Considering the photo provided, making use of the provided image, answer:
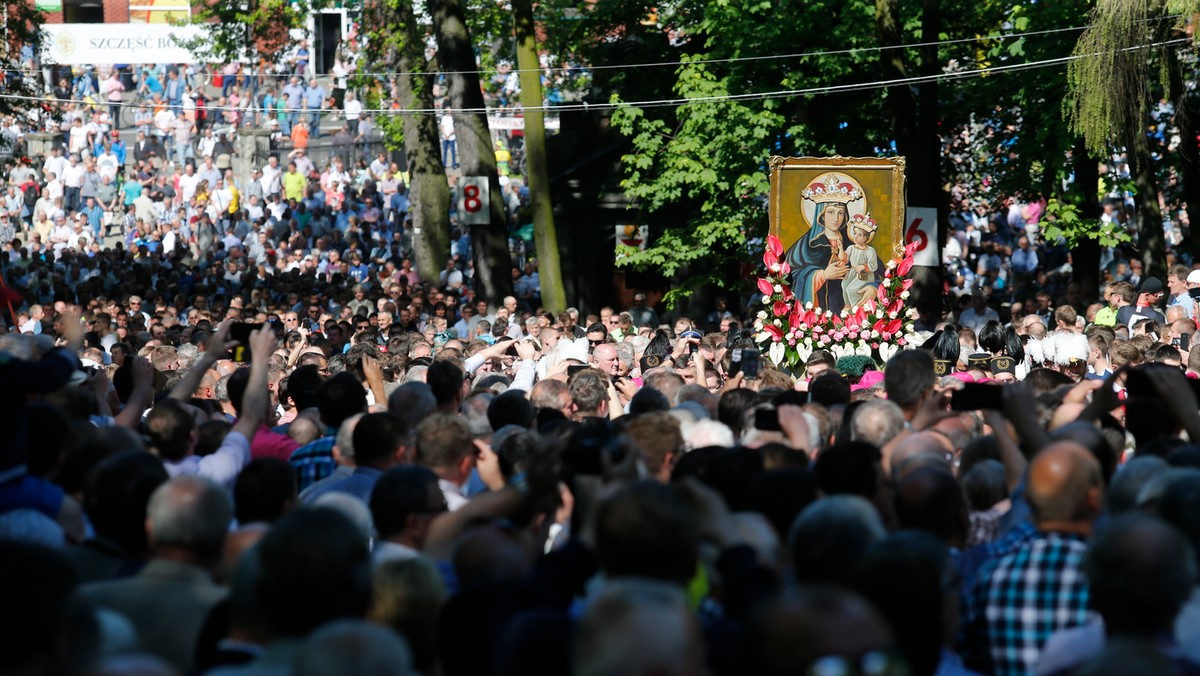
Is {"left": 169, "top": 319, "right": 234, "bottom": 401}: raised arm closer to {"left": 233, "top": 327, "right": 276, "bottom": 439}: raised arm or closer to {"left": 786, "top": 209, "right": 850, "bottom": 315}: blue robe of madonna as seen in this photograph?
{"left": 233, "top": 327, "right": 276, "bottom": 439}: raised arm

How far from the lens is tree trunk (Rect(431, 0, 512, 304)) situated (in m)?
26.2

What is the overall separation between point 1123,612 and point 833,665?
1.19m

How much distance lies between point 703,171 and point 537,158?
2.66m

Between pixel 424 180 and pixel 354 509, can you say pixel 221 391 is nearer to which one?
pixel 354 509

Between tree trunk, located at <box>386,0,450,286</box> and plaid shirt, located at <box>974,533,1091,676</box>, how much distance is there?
75.8ft

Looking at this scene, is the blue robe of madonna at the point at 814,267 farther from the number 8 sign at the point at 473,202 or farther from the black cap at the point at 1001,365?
the number 8 sign at the point at 473,202

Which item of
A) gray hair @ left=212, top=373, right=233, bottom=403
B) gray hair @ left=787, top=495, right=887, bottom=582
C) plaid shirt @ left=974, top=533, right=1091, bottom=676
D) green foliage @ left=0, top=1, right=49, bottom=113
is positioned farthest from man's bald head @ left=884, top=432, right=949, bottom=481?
green foliage @ left=0, top=1, right=49, bottom=113

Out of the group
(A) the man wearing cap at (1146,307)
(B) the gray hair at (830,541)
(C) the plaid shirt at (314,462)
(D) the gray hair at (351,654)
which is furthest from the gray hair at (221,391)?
(A) the man wearing cap at (1146,307)

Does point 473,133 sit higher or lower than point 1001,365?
higher

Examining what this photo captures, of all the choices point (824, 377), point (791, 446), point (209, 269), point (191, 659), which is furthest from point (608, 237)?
point (191, 659)

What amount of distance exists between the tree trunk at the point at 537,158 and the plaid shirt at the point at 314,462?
1802 centimetres

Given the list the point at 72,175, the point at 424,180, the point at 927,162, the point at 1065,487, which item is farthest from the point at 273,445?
the point at 72,175

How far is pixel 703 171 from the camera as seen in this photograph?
25.6 meters

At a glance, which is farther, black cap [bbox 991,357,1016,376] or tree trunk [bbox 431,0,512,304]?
tree trunk [bbox 431,0,512,304]
